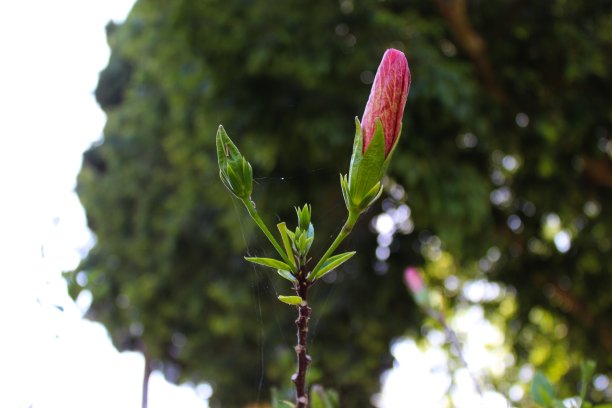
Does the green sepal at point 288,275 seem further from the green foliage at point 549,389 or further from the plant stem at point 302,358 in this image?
the green foliage at point 549,389

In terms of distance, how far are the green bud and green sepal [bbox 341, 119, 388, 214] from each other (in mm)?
70

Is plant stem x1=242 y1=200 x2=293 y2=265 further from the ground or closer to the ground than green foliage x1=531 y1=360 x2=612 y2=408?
further from the ground

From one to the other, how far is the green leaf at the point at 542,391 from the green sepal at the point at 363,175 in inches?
12.8

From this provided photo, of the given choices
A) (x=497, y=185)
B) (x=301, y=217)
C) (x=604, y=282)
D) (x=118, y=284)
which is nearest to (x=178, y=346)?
(x=118, y=284)

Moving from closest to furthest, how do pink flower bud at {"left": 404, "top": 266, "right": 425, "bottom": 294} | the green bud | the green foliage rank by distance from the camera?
the green bud < the green foliage < pink flower bud at {"left": 404, "top": 266, "right": 425, "bottom": 294}

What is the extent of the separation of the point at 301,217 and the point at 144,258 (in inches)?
162

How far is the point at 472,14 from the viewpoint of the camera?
Result: 344 centimetres

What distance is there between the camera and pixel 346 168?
326 centimetres

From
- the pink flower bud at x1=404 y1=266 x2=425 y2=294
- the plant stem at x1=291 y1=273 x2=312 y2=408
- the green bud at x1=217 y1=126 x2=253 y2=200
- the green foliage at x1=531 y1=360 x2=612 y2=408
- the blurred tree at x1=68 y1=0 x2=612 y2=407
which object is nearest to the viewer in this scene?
the plant stem at x1=291 y1=273 x2=312 y2=408

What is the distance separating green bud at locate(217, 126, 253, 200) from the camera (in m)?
0.49

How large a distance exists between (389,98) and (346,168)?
9.16ft

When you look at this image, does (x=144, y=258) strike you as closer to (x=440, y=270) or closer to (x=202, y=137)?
(x=202, y=137)

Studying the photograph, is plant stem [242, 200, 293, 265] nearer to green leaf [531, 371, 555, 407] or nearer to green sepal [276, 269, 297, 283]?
green sepal [276, 269, 297, 283]

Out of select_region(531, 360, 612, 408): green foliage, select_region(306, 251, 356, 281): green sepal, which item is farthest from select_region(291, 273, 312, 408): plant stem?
select_region(531, 360, 612, 408): green foliage
